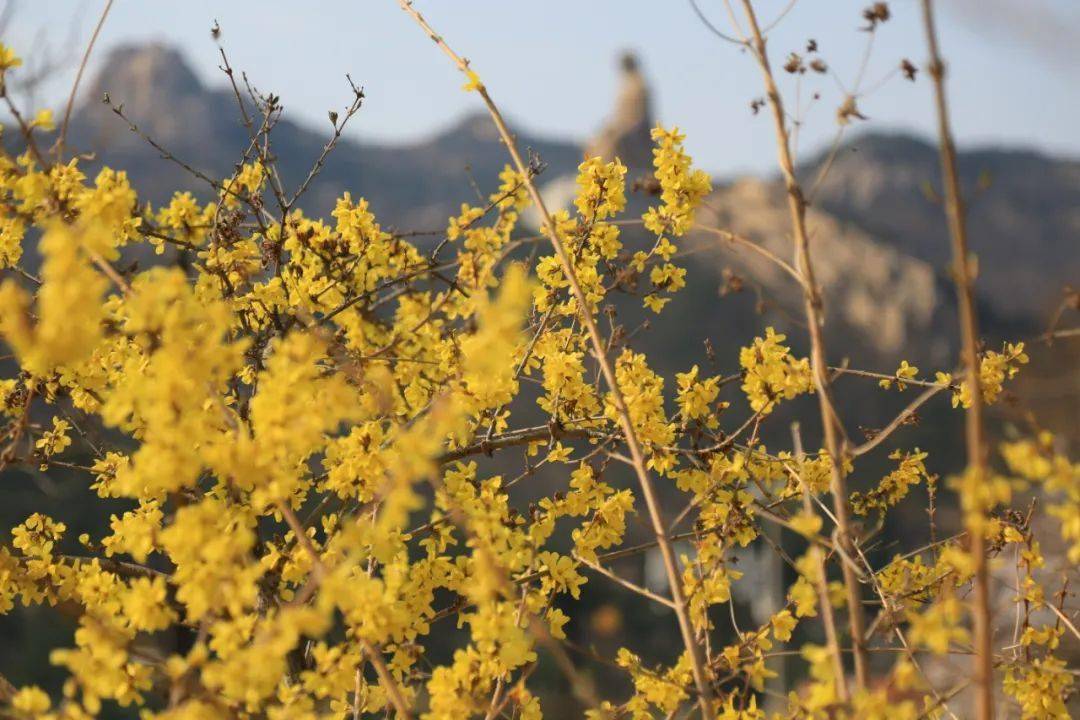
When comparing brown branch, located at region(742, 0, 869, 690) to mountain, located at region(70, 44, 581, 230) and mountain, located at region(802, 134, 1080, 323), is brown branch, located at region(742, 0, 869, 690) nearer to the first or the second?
mountain, located at region(70, 44, 581, 230)

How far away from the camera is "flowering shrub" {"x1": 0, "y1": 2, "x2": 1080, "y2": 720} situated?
1872 mm

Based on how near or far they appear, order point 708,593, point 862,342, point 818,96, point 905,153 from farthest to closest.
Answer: point 905,153 → point 862,342 → point 708,593 → point 818,96

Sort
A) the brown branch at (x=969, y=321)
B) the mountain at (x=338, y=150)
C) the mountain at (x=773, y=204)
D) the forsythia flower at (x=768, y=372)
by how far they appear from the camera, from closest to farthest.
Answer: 1. the brown branch at (x=969, y=321)
2. the forsythia flower at (x=768, y=372)
3. the mountain at (x=773, y=204)
4. the mountain at (x=338, y=150)

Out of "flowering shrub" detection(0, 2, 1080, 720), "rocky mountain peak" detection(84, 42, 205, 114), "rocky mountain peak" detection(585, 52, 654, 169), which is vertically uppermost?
"rocky mountain peak" detection(84, 42, 205, 114)

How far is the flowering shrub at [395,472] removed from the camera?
6.14 feet

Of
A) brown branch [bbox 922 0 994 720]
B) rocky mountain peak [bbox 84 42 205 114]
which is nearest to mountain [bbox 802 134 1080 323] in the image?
rocky mountain peak [bbox 84 42 205 114]

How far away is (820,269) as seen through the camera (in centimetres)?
3169

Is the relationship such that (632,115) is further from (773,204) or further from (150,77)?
(150,77)

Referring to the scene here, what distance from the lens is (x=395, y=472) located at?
198 cm

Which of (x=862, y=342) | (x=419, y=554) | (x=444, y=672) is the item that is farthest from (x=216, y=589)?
(x=862, y=342)

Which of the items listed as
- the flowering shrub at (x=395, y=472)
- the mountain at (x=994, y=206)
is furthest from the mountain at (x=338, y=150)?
the flowering shrub at (x=395, y=472)

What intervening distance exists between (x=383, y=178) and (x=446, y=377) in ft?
171

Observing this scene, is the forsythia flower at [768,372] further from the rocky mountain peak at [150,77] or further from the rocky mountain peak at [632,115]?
the rocky mountain peak at [150,77]

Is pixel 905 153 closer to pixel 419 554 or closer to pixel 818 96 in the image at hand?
pixel 419 554
